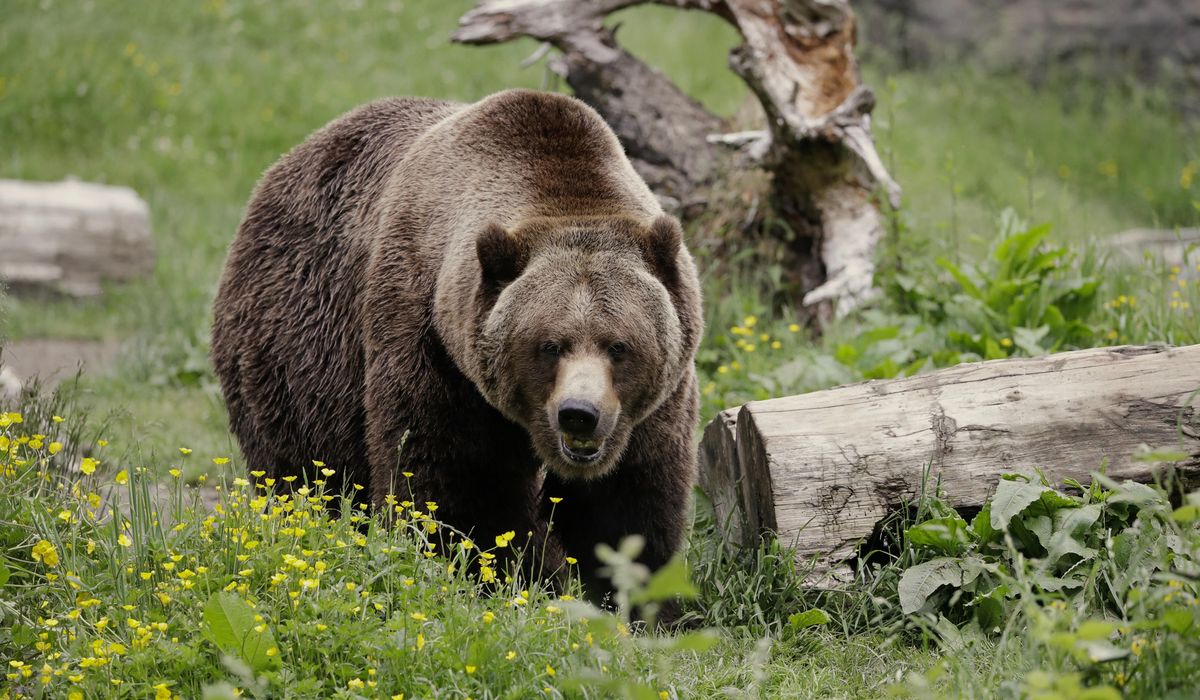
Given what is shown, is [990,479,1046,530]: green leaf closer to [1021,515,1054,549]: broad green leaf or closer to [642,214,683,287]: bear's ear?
[1021,515,1054,549]: broad green leaf

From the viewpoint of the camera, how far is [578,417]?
402 cm

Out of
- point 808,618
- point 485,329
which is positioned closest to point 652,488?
point 808,618

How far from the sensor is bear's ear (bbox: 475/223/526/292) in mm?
4242

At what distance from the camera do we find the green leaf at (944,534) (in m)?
4.34

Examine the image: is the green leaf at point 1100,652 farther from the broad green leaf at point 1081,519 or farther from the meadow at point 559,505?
the broad green leaf at point 1081,519

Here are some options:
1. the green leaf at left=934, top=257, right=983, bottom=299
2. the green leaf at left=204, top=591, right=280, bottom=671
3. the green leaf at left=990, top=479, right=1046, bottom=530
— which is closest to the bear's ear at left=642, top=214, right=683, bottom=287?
the green leaf at left=990, top=479, right=1046, bottom=530

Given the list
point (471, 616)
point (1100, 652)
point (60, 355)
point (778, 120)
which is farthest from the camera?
point (60, 355)

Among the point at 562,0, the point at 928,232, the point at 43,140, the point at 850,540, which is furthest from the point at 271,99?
the point at 850,540

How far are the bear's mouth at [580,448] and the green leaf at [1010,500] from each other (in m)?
1.37

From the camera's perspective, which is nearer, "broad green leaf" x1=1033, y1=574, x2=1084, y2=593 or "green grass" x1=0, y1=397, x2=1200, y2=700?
"green grass" x1=0, y1=397, x2=1200, y2=700

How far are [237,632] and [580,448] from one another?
4.34 ft

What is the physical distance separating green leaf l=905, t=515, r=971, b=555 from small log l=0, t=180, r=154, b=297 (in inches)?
326

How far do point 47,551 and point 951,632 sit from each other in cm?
285

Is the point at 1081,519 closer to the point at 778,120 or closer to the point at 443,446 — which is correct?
the point at 443,446
